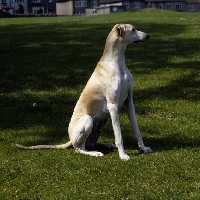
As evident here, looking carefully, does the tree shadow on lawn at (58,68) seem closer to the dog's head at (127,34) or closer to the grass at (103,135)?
the grass at (103,135)

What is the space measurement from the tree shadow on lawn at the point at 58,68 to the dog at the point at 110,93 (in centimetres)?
113

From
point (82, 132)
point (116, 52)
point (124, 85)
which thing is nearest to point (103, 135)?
point (82, 132)

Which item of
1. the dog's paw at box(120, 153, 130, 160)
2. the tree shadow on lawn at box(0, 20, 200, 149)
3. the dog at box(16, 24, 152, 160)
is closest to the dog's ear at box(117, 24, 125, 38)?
the dog at box(16, 24, 152, 160)

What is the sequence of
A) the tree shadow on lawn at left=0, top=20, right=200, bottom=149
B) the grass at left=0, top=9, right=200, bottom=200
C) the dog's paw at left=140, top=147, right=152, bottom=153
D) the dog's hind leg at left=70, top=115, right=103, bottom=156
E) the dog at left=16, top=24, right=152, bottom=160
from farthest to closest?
the tree shadow on lawn at left=0, top=20, right=200, bottom=149
the dog's paw at left=140, top=147, right=152, bottom=153
the dog's hind leg at left=70, top=115, right=103, bottom=156
the dog at left=16, top=24, right=152, bottom=160
the grass at left=0, top=9, right=200, bottom=200

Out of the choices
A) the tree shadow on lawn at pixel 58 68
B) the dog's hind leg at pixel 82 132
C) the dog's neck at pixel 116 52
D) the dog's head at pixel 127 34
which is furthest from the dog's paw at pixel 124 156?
the dog's head at pixel 127 34

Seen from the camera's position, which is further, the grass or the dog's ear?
the dog's ear

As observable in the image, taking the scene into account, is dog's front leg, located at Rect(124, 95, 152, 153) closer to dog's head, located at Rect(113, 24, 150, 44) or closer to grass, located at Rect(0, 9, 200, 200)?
grass, located at Rect(0, 9, 200, 200)

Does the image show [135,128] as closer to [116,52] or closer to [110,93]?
[110,93]

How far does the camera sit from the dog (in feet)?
24.3

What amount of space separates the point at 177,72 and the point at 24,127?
254 inches

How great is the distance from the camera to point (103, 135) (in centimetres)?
898

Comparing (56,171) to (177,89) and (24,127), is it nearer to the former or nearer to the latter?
(24,127)

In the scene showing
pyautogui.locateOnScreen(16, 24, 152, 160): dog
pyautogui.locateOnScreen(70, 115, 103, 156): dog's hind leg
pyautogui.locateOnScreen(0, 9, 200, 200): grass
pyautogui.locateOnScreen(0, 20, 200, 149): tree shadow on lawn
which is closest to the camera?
pyautogui.locateOnScreen(0, 9, 200, 200): grass

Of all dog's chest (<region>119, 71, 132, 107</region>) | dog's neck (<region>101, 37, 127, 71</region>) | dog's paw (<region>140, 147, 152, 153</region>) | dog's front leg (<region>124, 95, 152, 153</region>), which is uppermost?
dog's neck (<region>101, 37, 127, 71</region>)
